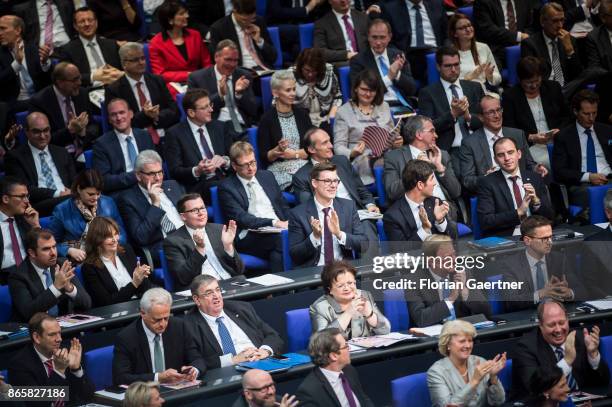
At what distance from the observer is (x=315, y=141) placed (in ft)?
25.5

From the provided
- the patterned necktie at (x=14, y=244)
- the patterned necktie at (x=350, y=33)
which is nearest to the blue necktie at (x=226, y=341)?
the patterned necktie at (x=14, y=244)

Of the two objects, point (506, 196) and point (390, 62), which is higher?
point (390, 62)

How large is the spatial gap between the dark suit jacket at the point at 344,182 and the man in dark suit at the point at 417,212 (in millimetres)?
519

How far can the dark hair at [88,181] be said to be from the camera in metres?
7.39

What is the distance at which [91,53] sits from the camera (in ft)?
29.1

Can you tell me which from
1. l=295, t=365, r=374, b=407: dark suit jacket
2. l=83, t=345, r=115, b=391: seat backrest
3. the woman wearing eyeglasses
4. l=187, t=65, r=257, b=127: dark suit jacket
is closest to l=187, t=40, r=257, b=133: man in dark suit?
l=187, t=65, r=257, b=127: dark suit jacket

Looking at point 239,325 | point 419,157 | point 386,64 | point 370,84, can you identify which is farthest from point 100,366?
point 386,64

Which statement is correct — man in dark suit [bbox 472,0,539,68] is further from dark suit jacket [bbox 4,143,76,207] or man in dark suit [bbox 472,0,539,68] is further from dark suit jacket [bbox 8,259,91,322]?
dark suit jacket [bbox 8,259,91,322]

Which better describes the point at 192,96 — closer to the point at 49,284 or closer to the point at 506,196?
the point at 49,284

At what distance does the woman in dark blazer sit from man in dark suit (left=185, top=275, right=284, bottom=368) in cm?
59

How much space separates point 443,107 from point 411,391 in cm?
309

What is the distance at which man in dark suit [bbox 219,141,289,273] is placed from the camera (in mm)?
7574

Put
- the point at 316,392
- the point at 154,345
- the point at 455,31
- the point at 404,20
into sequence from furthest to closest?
the point at 404,20 → the point at 455,31 → the point at 154,345 → the point at 316,392

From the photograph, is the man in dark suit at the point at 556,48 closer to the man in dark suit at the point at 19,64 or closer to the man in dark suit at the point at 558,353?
the man in dark suit at the point at 558,353
